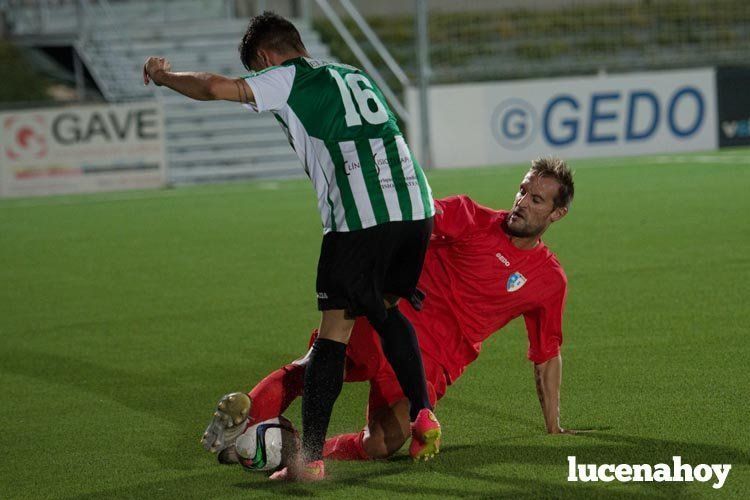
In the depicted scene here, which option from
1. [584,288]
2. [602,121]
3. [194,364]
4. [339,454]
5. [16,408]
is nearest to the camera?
[339,454]

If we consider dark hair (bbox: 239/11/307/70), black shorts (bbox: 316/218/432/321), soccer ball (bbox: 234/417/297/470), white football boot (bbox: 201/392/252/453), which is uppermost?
dark hair (bbox: 239/11/307/70)

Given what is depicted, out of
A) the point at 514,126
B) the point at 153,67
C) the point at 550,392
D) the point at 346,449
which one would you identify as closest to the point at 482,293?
the point at 550,392

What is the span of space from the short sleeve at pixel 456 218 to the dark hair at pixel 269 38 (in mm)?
837

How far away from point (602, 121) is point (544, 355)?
16.7 m

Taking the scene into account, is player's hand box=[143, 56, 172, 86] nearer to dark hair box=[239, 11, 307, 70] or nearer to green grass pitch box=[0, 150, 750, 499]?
dark hair box=[239, 11, 307, 70]

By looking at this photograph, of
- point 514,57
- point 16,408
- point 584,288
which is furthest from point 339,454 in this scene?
point 514,57

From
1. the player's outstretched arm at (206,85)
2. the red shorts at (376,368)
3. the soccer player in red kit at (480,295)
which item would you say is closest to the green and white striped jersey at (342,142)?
the player's outstretched arm at (206,85)

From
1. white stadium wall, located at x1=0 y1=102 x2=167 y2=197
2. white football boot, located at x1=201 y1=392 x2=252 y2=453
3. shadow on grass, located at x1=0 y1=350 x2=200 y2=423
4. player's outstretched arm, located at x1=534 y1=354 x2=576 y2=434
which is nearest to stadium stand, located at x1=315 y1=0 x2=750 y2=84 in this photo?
white stadium wall, located at x1=0 y1=102 x2=167 y2=197

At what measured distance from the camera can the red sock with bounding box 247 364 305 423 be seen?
15.2 feet

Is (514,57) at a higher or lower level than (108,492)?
higher

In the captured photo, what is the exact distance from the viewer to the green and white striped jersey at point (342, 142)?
14.3 ft

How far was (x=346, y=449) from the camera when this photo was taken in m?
4.68

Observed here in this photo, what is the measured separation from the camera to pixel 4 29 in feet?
83.1

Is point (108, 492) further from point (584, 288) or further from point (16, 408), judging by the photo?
point (584, 288)
